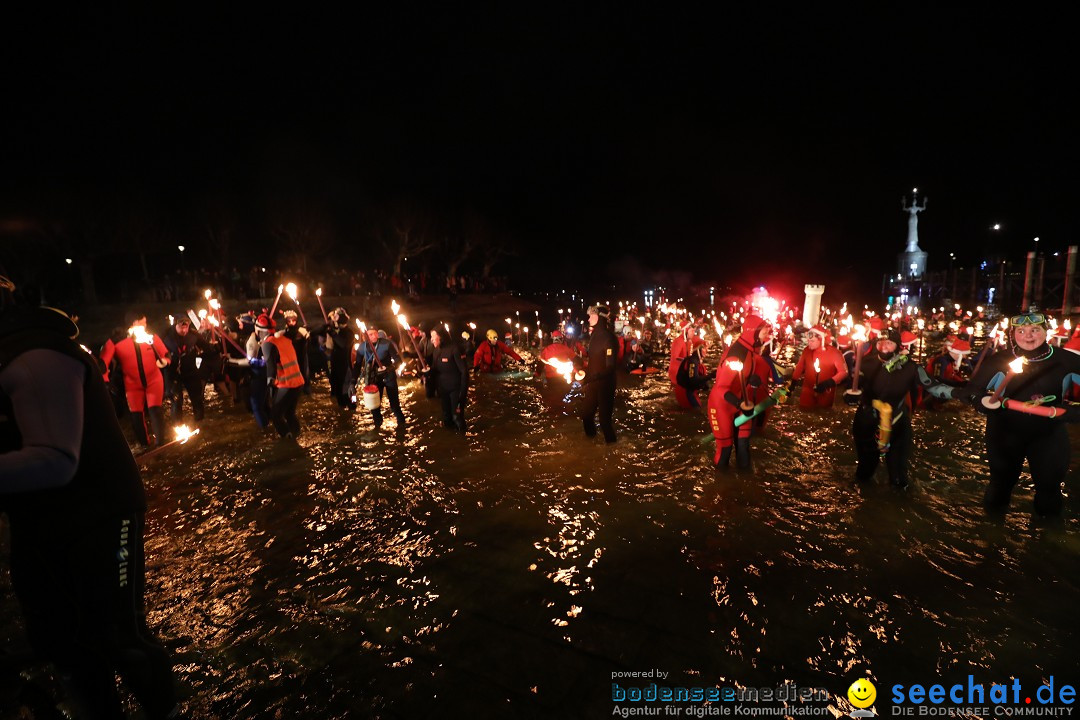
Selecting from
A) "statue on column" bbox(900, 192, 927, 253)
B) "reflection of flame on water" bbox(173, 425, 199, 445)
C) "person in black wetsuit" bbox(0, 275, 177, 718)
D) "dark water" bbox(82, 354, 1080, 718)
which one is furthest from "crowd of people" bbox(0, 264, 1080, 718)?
"statue on column" bbox(900, 192, 927, 253)

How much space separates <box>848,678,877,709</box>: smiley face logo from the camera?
2.91 m

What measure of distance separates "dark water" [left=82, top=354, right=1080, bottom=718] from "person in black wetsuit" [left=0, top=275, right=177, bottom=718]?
3.29ft

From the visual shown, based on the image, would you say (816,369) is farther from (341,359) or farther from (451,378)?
(341,359)

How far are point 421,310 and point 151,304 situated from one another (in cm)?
1611

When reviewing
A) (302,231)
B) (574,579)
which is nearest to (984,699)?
(574,579)

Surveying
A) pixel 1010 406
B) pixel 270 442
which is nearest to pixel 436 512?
pixel 270 442

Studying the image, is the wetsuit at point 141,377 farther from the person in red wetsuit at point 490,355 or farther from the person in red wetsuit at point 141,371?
the person in red wetsuit at point 490,355

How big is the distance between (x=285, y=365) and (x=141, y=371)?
1.96 meters

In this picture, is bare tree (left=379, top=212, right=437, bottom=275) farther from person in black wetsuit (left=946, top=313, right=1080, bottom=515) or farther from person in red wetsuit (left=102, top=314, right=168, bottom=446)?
person in black wetsuit (left=946, top=313, right=1080, bottom=515)

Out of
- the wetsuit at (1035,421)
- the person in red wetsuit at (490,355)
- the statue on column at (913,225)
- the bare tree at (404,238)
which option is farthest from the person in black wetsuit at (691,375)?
the statue on column at (913,225)

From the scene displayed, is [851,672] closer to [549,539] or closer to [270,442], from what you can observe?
[549,539]

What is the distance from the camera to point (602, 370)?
758cm

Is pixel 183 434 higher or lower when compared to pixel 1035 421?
lower

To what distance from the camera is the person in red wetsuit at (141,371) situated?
7.42 meters
